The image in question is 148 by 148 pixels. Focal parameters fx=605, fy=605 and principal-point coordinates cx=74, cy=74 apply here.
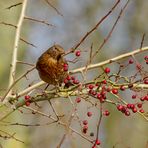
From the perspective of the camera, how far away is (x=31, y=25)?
939cm

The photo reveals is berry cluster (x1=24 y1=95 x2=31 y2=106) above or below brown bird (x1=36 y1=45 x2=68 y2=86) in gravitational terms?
below

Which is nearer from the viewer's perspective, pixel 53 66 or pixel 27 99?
pixel 27 99

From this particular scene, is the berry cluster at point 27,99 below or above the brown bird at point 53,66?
below

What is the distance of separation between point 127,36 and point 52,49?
768 cm

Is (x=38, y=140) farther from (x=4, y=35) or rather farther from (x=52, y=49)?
(x=52, y=49)

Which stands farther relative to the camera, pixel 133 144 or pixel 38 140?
pixel 133 144

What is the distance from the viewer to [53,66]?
3.68 metres

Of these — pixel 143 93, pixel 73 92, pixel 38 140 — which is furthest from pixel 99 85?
pixel 38 140

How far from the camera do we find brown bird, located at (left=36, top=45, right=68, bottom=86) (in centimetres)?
361

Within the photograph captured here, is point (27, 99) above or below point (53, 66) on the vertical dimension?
below

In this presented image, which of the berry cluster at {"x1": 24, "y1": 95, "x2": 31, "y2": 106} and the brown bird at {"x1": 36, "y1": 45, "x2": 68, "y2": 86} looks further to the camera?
the brown bird at {"x1": 36, "y1": 45, "x2": 68, "y2": 86}

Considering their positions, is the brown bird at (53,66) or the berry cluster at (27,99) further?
the brown bird at (53,66)

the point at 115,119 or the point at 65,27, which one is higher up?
the point at 65,27

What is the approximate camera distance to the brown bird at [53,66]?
361cm
